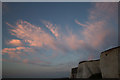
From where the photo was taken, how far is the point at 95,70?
12.0 meters

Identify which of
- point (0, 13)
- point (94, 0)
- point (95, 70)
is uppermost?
point (94, 0)

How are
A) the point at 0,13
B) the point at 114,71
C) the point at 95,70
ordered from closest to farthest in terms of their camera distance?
1. the point at 0,13
2. the point at 114,71
3. the point at 95,70

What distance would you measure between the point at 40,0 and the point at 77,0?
3.75ft

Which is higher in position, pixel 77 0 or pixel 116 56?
pixel 77 0

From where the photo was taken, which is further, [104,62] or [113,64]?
[104,62]

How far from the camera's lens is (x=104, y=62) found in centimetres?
717

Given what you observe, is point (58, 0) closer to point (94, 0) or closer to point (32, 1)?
point (32, 1)

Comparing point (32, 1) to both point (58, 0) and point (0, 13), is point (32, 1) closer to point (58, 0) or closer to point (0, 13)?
point (58, 0)

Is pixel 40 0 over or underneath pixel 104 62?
over

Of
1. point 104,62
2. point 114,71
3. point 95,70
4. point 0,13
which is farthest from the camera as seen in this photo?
point 95,70

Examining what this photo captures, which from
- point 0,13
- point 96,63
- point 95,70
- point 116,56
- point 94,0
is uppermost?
point 94,0

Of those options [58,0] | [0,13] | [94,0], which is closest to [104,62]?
[94,0]

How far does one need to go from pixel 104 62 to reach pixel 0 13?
642 cm

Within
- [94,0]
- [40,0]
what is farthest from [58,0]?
[94,0]
